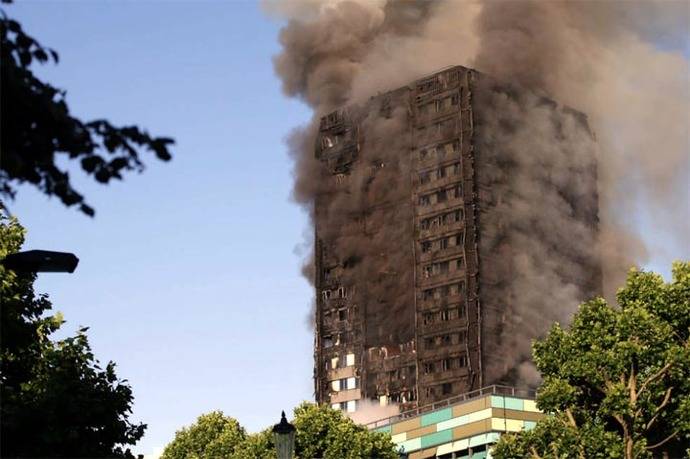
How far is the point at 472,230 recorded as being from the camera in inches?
7466

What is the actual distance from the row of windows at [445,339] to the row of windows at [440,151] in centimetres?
2542

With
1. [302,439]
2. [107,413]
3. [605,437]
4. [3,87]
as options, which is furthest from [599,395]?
[3,87]

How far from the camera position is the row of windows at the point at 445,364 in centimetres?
18650

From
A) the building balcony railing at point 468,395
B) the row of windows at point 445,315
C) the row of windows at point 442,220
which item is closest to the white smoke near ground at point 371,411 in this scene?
the building balcony railing at point 468,395

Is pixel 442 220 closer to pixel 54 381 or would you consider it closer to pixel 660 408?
pixel 660 408

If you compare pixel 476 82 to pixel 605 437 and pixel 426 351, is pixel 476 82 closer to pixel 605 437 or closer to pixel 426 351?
pixel 426 351

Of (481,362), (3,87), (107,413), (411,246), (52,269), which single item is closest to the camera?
(3,87)

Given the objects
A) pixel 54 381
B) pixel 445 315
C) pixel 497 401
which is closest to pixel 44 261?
pixel 54 381

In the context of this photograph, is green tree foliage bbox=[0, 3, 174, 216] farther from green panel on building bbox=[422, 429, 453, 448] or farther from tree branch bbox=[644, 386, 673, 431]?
green panel on building bbox=[422, 429, 453, 448]

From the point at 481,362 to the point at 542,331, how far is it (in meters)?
12.6

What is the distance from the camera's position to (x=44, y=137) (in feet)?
56.0

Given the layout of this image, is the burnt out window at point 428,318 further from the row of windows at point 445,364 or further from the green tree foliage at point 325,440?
the green tree foliage at point 325,440

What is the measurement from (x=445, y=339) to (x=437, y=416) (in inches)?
2500

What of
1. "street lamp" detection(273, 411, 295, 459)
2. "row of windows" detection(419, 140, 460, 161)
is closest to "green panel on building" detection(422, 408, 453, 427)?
"row of windows" detection(419, 140, 460, 161)
